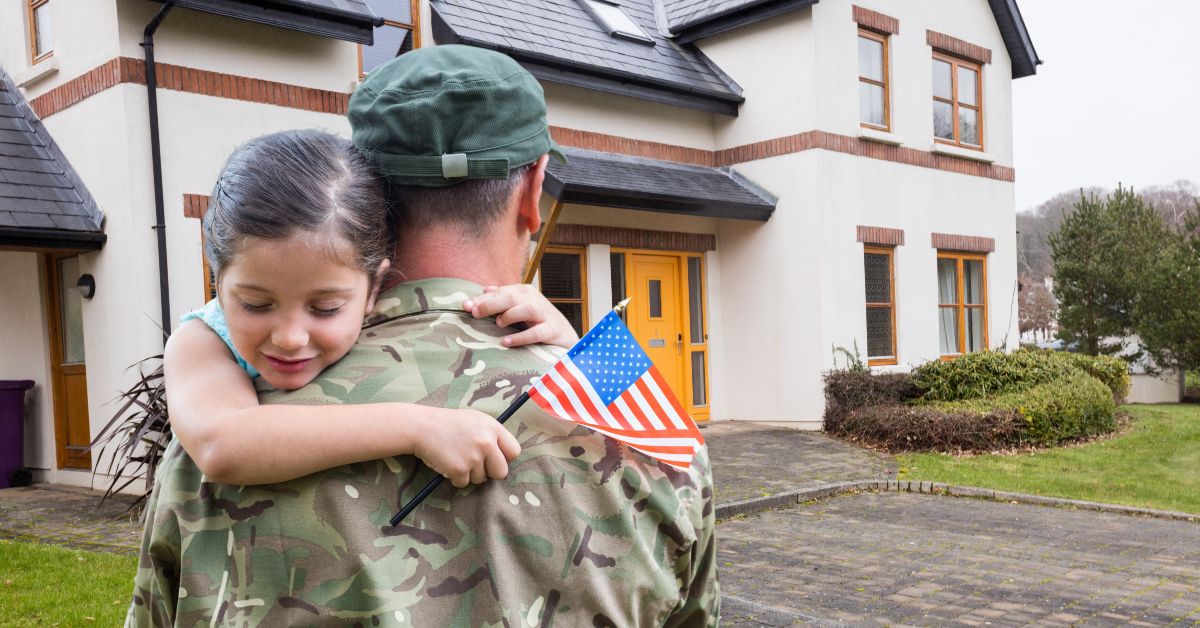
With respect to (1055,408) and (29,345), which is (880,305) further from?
(29,345)

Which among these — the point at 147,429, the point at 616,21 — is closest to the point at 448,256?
the point at 147,429

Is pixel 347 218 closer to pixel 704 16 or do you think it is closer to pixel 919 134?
pixel 704 16

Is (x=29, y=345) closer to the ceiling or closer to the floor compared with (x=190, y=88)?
closer to the floor

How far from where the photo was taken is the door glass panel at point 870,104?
1486cm

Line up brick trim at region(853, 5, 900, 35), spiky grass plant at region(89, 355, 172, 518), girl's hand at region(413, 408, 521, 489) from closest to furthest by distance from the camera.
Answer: girl's hand at region(413, 408, 521, 489) → spiky grass plant at region(89, 355, 172, 518) → brick trim at region(853, 5, 900, 35)

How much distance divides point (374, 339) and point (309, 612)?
40 centimetres

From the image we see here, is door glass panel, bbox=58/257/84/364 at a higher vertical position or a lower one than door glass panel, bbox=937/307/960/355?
higher

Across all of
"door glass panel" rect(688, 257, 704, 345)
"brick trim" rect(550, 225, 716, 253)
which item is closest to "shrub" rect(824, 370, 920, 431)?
"door glass panel" rect(688, 257, 704, 345)

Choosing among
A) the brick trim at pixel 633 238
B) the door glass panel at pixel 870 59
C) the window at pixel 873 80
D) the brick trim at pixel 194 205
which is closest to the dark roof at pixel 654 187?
the brick trim at pixel 633 238

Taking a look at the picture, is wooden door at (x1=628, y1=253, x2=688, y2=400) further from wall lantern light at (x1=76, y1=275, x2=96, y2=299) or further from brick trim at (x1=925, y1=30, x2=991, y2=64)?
wall lantern light at (x1=76, y1=275, x2=96, y2=299)

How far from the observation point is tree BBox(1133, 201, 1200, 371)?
20688 millimetres

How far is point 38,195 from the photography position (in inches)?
365

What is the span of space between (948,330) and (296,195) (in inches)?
635

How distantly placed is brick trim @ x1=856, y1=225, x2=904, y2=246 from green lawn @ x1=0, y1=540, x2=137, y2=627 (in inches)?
437
